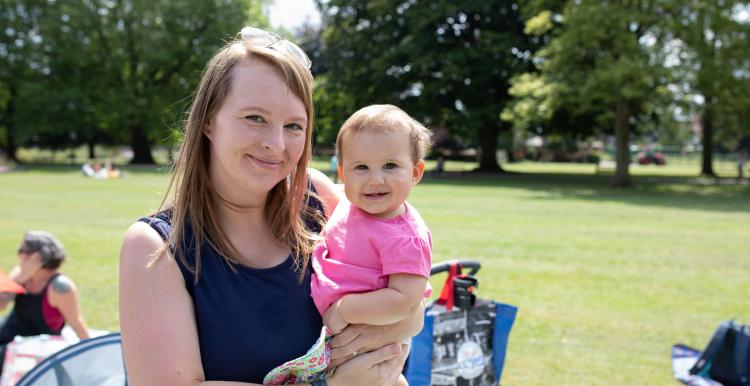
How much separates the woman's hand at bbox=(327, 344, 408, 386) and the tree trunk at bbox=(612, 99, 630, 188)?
26.4 meters

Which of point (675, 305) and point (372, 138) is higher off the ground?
point (372, 138)

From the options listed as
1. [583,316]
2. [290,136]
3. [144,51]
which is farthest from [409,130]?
[144,51]

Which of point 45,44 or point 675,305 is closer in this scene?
point 675,305

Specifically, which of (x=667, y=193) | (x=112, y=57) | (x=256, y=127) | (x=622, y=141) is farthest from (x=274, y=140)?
(x=112, y=57)

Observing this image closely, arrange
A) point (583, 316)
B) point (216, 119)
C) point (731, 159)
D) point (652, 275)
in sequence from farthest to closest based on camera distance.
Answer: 1. point (731, 159)
2. point (652, 275)
3. point (583, 316)
4. point (216, 119)

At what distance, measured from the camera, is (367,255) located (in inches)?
84.2

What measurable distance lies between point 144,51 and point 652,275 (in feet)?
135

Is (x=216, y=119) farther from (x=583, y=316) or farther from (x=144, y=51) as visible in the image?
(x=144, y=51)

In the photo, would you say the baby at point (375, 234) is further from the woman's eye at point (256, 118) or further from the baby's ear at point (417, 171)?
the woman's eye at point (256, 118)

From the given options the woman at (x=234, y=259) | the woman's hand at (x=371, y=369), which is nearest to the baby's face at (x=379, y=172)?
the woman at (x=234, y=259)

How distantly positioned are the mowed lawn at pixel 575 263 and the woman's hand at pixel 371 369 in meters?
1.11

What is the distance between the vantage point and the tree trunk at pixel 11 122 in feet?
148

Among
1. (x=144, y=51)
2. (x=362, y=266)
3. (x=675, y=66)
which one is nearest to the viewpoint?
(x=362, y=266)

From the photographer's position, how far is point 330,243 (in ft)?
7.37
